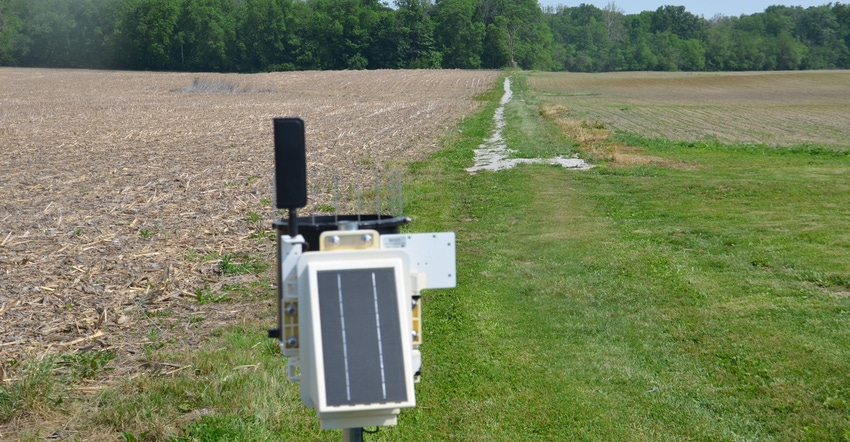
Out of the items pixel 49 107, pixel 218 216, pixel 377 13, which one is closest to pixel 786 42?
pixel 377 13

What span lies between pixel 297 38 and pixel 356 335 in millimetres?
115159

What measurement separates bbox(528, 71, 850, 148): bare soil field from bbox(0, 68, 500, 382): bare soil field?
8.95 metres

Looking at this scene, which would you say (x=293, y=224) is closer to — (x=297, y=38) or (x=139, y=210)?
(x=139, y=210)

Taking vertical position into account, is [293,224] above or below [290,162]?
below

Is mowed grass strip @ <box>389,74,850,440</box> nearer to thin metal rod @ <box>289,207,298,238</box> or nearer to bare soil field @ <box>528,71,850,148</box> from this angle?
thin metal rod @ <box>289,207,298,238</box>

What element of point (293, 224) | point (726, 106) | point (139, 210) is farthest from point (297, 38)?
point (293, 224)

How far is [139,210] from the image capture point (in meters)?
12.3

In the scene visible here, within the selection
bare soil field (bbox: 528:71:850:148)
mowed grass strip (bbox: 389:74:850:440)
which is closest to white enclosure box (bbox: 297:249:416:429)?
mowed grass strip (bbox: 389:74:850:440)

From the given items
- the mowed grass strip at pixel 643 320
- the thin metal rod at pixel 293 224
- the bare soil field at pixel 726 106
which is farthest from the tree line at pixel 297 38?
the thin metal rod at pixel 293 224

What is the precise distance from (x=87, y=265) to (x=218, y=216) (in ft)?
10.9

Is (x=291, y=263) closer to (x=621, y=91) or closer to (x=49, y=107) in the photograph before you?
(x=49, y=107)

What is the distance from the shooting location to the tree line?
11038 centimetres

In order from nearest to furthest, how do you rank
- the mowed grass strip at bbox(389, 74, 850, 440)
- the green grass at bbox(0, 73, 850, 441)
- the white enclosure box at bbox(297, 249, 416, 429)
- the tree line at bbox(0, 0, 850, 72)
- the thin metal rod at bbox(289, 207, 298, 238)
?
the white enclosure box at bbox(297, 249, 416, 429)
the thin metal rod at bbox(289, 207, 298, 238)
the green grass at bbox(0, 73, 850, 441)
the mowed grass strip at bbox(389, 74, 850, 440)
the tree line at bbox(0, 0, 850, 72)

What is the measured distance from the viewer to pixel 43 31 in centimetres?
11081
